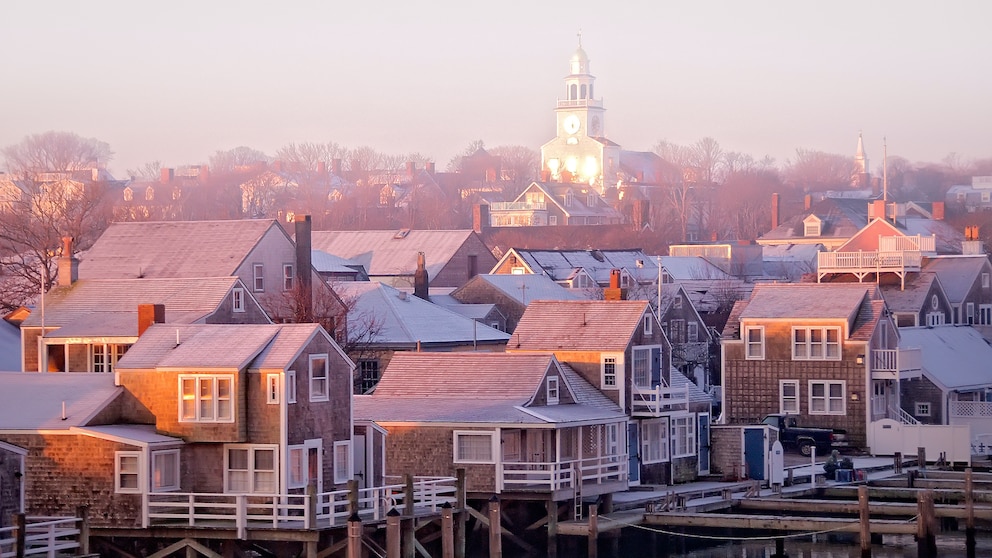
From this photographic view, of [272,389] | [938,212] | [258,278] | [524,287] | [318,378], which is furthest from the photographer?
[938,212]

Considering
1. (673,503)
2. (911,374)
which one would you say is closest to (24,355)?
(673,503)

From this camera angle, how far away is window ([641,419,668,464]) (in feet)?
170

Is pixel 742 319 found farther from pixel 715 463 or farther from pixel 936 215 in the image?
pixel 936 215

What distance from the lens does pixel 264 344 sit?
130 feet

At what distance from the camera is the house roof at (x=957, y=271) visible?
7938 cm

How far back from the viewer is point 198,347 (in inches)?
1581

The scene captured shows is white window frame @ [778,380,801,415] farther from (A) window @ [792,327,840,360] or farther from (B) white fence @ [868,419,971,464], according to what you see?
(B) white fence @ [868,419,971,464]

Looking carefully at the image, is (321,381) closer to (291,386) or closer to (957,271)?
(291,386)

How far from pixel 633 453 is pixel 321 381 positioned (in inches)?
538

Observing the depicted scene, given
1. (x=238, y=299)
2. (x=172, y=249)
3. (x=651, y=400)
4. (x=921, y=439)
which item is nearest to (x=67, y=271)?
(x=238, y=299)

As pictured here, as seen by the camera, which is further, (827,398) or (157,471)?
(827,398)

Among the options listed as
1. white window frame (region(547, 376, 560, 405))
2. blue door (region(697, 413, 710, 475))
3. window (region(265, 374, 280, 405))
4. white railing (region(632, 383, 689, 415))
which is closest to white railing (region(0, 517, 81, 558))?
window (region(265, 374, 280, 405))

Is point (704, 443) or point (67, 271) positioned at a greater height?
point (67, 271)

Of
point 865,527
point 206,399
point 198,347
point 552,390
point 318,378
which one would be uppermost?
point 198,347
